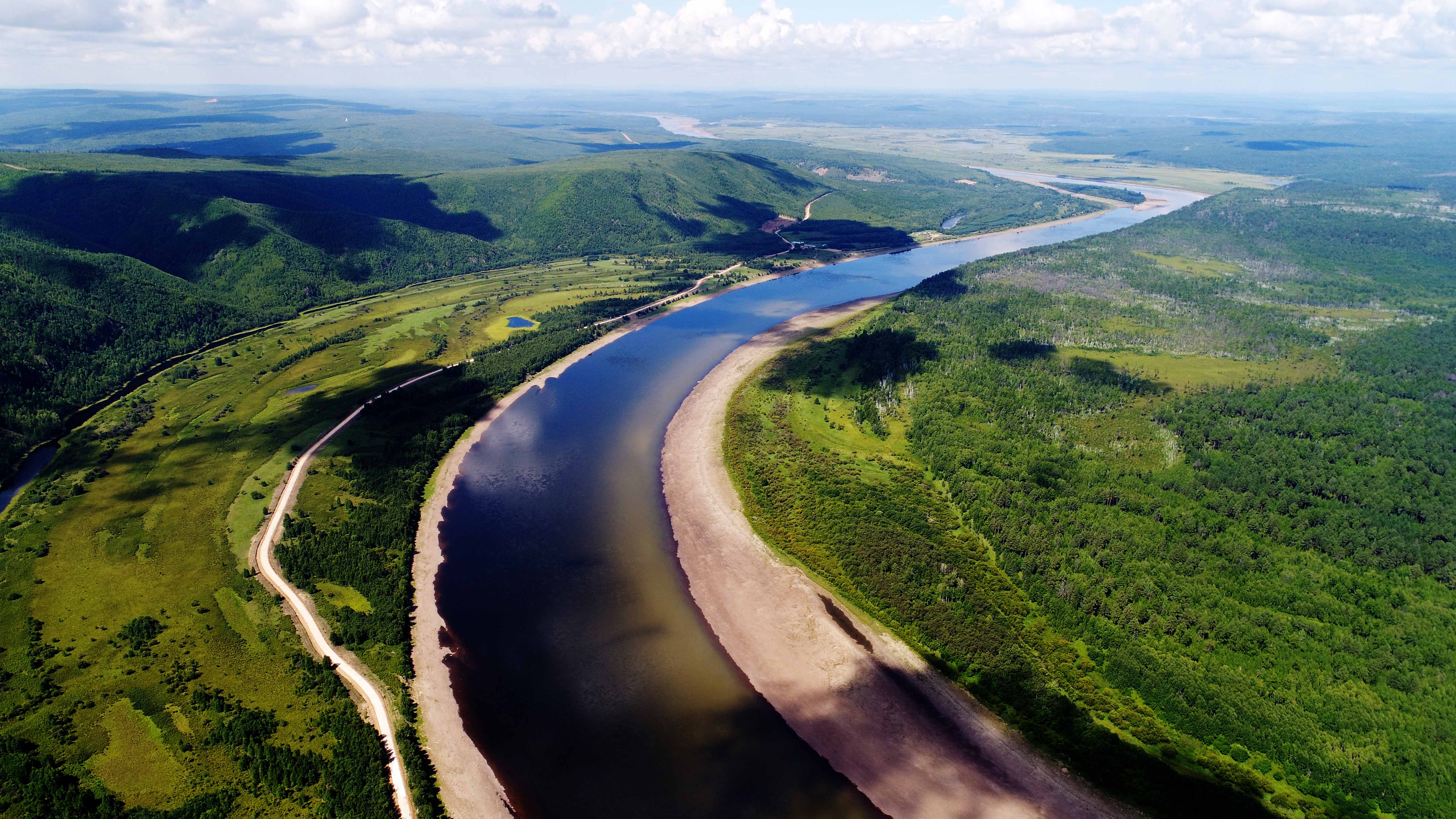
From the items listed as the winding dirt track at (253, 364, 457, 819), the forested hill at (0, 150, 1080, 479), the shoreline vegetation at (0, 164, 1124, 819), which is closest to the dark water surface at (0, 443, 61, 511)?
the forested hill at (0, 150, 1080, 479)

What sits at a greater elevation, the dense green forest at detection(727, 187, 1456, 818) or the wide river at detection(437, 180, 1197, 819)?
the dense green forest at detection(727, 187, 1456, 818)

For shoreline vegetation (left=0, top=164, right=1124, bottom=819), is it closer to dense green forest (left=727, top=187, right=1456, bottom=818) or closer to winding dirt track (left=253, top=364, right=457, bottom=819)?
winding dirt track (left=253, top=364, right=457, bottom=819)

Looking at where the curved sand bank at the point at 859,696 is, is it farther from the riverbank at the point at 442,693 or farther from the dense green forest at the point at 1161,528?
the riverbank at the point at 442,693

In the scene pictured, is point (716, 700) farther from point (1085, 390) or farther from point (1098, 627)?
point (1085, 390)

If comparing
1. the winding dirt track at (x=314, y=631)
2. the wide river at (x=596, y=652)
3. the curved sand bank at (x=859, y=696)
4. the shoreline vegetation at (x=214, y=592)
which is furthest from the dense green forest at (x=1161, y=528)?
the shoreline vegetation at (x=214, y=592)

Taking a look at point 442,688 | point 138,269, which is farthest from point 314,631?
point 138,269

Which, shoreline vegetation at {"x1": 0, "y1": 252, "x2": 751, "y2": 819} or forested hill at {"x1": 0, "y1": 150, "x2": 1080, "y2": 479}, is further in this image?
forested hill at {"x1": 0, "y1": 150, "x2": 1080, "y2": 479}
